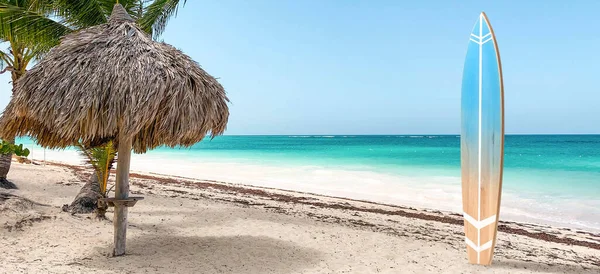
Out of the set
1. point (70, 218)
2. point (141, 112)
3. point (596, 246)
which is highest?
point (141, 112)

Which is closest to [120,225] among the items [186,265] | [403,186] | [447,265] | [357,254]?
[186,265]

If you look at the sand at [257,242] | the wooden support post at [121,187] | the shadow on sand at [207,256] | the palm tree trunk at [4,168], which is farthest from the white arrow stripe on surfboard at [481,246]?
the palm tree trunk at [4,168]

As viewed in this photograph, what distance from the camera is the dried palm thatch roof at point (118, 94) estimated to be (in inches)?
125

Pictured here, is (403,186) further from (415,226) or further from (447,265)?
(447,265)

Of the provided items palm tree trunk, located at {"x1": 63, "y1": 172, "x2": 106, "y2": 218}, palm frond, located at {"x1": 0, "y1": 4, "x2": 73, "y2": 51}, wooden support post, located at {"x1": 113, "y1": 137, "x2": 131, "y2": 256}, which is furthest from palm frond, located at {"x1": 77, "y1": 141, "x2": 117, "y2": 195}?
palm frond, located at {"x1": 0, "y1": 4, "x2": 73, "y2": 51}

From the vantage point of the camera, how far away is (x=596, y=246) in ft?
17.5

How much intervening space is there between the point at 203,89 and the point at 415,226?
159 inches

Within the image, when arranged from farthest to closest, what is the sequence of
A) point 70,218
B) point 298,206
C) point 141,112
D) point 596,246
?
1. point 298,206
2. point 596,246
3. point 70,218
4. point 141,112

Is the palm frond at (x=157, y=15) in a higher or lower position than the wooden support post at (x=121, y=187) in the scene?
higher

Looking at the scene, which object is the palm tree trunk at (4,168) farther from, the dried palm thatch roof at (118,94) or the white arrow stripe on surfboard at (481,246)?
the white arrow stripe on surfboard at (481,246)

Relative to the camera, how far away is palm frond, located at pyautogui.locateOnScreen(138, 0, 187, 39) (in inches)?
244

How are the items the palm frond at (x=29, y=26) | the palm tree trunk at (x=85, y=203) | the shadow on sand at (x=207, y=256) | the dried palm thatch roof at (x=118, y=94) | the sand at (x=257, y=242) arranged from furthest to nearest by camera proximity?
the palm frond at (x=29, y=26), the palm tree trunk at (x=85, y=203), the sand at (x=257, y=242), the shadow on sand at (x=207, y=256), the dried palm thatch roof at (x=118, y=94)

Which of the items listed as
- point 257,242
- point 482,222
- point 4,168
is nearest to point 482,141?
point 482,222

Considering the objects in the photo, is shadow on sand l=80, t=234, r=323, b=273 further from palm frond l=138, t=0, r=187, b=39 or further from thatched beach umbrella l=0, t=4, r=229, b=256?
palm frond l=138, t=0, r=187, b=39
